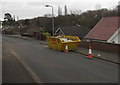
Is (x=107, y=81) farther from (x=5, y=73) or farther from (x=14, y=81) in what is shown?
(x=5, y=73)

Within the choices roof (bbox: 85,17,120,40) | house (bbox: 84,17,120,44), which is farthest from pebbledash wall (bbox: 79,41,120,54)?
roof (bbox: 85,17,120,40)

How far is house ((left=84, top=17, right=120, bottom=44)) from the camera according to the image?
819 inches

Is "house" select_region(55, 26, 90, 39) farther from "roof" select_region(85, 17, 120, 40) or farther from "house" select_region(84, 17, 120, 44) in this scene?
"house" select_region(84, 17, 120, 44)

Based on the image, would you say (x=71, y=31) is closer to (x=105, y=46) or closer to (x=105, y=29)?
(x=105, y=29)

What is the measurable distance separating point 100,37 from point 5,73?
16.7m

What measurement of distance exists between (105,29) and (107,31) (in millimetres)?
845

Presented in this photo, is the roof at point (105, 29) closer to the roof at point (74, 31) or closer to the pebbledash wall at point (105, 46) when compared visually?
the pebbledash wall at point (105, 46)

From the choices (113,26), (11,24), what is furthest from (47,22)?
(11,24)

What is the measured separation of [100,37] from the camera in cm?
2166

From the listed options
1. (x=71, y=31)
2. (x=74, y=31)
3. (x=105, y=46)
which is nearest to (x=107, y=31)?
(x=105, y=46)

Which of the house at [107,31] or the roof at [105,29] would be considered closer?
the house at [107,31]

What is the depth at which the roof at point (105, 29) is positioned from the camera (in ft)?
70.1

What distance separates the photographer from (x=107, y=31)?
2214 centimetres

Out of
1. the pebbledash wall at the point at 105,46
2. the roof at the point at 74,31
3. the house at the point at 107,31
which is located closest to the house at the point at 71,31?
the roof at the point at 74,31
